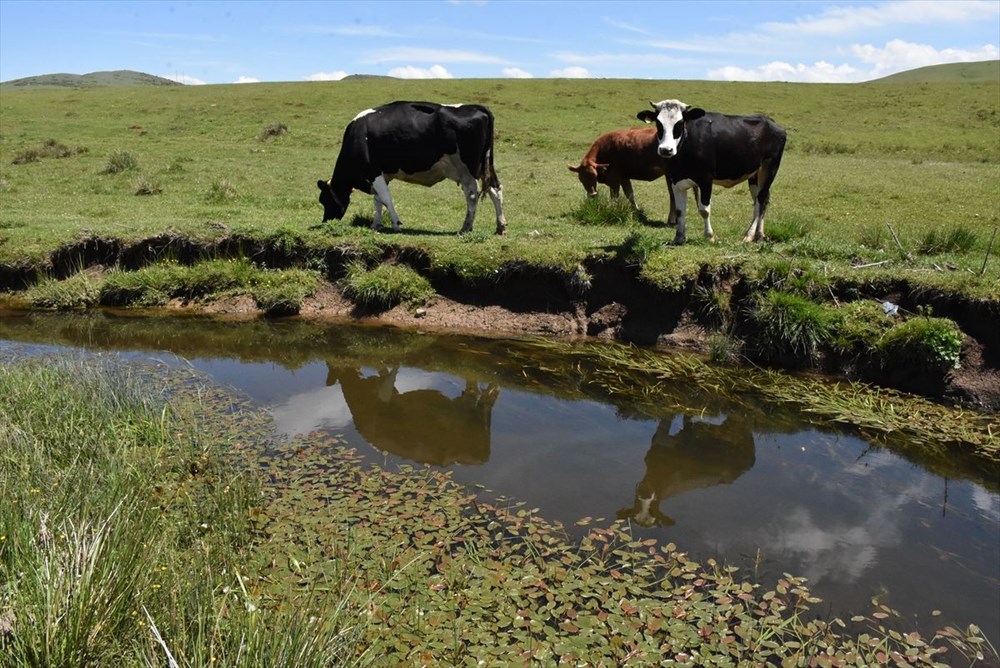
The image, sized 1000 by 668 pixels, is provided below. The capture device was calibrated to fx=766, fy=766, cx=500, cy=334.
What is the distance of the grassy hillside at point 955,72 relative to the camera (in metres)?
93.4

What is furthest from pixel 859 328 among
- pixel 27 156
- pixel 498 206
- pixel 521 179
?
pixel 27 156

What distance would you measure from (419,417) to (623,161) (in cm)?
834

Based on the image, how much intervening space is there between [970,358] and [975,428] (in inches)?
50.0

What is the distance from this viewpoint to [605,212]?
13.7 m

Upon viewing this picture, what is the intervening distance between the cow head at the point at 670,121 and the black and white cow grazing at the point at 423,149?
9.65 ft

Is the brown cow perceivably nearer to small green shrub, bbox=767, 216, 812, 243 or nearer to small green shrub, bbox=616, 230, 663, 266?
small green shrub, bbox=767, 216, 812, 243

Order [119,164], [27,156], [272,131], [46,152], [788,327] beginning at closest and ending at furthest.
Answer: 1. [788,327]
2. [119,164]
3. [27,156]
4. [46,152]
5. [272,131]

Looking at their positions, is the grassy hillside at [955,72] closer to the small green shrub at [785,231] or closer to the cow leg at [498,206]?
the small green shrub at [785,231]

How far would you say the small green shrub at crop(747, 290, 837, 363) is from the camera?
360 inches

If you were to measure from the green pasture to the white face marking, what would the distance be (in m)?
1.39

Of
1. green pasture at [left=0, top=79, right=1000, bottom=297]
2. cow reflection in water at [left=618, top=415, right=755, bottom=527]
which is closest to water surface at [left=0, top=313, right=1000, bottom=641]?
cow reflection in water at [left=618, top=415, right=755, bottom=527]

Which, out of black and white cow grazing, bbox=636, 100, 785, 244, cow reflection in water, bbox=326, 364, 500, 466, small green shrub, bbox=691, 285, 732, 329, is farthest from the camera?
black and white cow grazing, bbox=636, 100, 785, 244

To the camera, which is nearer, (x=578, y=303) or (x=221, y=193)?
(x=578, y=303)

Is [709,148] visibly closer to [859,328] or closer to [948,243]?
[859,328]
